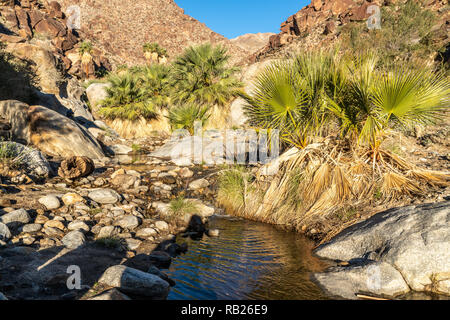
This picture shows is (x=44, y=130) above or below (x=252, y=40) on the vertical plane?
below

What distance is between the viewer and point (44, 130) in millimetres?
9453

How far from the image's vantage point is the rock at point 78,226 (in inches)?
175

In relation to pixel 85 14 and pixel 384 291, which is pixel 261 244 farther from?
pixel 85 14

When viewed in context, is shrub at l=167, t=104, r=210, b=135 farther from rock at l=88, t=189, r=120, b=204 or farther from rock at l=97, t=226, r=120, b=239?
rock at l=97, t=226, r=120, b=239

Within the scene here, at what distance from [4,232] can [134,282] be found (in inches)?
85.9

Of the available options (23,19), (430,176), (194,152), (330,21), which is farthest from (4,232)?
(23,19)

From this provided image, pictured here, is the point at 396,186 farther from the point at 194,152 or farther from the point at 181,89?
the point at 181,89

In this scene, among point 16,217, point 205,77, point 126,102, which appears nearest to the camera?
point 16,217

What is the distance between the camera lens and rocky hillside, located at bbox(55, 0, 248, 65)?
6450 cm

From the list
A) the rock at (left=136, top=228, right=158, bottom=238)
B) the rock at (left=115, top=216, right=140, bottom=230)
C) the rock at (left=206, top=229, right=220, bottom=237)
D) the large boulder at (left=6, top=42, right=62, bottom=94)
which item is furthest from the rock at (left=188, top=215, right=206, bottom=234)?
the large boulder at (left=6, top=42, right=62, bottom=94)

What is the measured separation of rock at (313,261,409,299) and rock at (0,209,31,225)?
4.32 meters

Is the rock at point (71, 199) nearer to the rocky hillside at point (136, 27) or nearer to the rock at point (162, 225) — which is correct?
the rock at point (162, 225)
